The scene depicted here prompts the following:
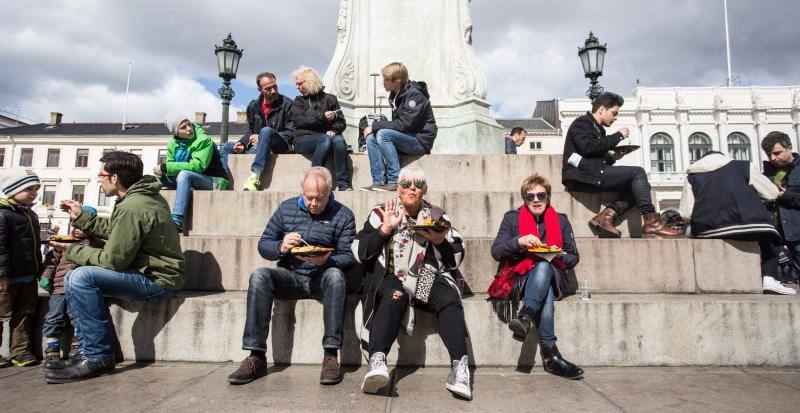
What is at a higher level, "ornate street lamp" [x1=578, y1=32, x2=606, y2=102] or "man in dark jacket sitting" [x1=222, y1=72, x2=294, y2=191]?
"ornate street lamp" [x1=578, y1=32, x2=606, y2=102]

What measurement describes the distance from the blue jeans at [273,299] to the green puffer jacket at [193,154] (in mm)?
2360

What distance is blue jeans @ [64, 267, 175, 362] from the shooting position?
312 centimetres

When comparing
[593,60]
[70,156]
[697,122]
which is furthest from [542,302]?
[70,156]

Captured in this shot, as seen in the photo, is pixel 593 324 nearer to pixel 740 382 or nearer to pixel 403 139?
pixel 740 382

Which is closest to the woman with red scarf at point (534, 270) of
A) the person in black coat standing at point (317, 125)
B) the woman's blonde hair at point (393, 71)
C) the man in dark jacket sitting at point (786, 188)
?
the person in black coat standing at point (317, 125)

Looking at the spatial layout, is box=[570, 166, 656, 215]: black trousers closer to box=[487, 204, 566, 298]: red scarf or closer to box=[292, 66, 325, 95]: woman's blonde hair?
box=[487, 204, 566, 298]: red scarf

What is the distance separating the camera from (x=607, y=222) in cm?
439

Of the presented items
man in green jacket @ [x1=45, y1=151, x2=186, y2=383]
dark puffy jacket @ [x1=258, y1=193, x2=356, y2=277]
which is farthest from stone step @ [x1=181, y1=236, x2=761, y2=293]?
dark puffy jacket @ [x1=258, y1=193, x2=356, y2=277]

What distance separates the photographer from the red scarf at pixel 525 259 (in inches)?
134

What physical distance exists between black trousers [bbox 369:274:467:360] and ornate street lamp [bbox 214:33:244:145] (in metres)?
7.22

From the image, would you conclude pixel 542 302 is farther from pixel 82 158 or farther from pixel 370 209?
pixel 82 158

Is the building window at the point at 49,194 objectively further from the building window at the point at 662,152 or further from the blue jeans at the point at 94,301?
the building window at the point at 662,152

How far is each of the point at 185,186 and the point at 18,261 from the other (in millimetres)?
1562

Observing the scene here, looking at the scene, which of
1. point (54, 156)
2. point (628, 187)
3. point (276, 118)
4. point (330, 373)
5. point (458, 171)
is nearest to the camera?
point (330, 373)
